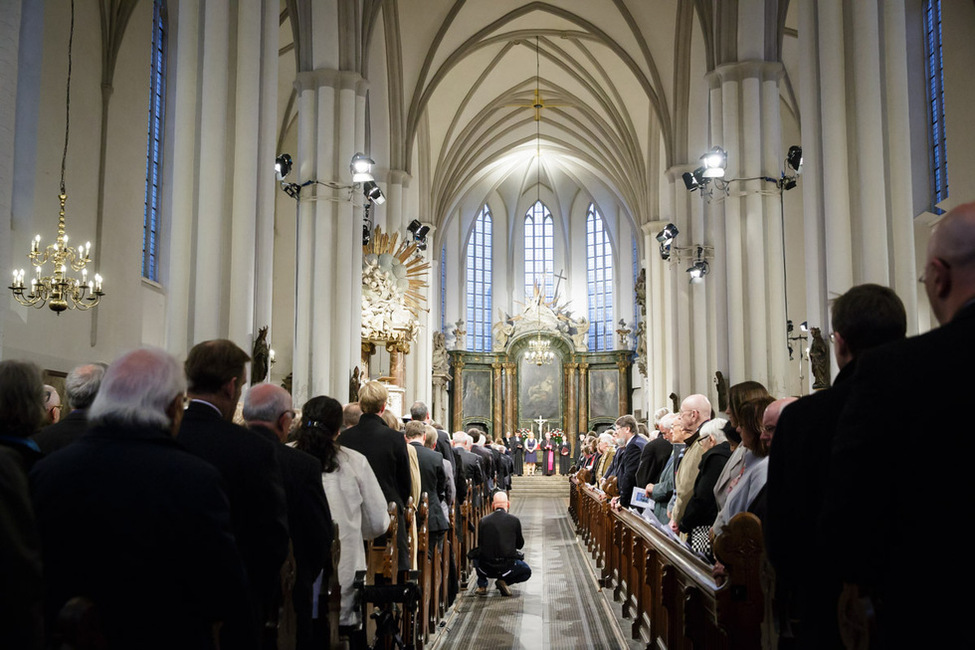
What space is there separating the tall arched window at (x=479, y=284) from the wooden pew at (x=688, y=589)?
25600mm

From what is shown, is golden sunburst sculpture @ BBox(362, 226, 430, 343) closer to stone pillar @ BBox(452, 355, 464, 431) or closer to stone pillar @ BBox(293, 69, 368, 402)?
stone pillar @ BBox(293, 69, 368, 402)

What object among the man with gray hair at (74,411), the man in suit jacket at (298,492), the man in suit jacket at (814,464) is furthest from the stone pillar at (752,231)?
the man with gray hair at (74,411)

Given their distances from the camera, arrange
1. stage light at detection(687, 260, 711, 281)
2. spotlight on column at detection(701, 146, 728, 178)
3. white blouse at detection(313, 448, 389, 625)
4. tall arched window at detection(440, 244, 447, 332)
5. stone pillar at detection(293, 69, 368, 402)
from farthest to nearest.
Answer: tall arched window at detection(440, 244, 447, 332) < stage light at detection(687, 260, 711, 281) < stone pillar at detection(293, 69, 368, 402) < spotlight on column at detection(701, 146, 728, 178) < white blouse at detection(313, 448, 389, 625)

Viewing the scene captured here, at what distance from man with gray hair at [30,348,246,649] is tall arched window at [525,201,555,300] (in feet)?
107

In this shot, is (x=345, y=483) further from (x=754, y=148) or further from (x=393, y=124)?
(x=393, y=124)

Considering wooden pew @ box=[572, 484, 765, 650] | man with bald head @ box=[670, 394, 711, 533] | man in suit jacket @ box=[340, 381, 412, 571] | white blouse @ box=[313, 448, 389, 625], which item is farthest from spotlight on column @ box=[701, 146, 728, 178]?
white blouse @ box=[313, 448, 389, 625]

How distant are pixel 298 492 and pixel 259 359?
5.81 metres

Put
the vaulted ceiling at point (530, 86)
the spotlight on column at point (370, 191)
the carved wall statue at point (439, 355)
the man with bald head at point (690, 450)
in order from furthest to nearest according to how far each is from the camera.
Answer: the carved wall statue at point (439, 355)
the vaulted ceiling at point (530, 86)
the spotlight on column at point (370, 191)
the man with bald head at point (690, 450)

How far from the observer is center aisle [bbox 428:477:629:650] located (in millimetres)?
7051

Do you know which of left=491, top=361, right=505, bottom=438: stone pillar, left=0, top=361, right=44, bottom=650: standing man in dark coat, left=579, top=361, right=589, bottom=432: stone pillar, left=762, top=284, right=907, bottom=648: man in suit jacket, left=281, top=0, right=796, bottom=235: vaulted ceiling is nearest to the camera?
left=0, top=361, right=44, bottom=650: standing man in dark coat

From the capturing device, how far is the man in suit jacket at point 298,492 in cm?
342

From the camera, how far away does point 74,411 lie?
10.9ft

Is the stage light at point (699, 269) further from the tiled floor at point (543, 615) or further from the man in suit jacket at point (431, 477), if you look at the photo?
the man in suit jacket at point (431, 477)

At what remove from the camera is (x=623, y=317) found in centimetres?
3291
